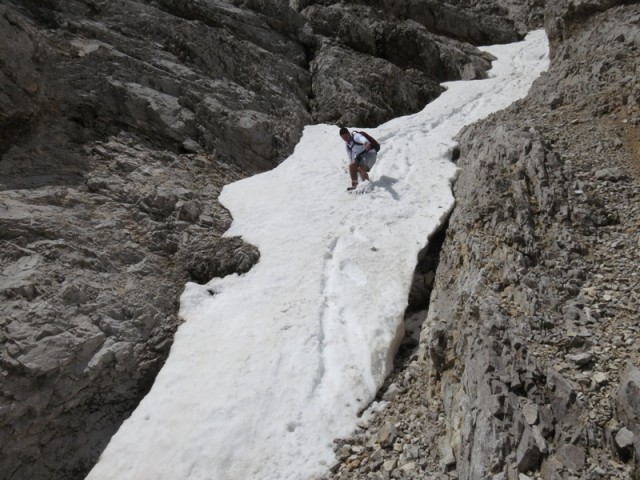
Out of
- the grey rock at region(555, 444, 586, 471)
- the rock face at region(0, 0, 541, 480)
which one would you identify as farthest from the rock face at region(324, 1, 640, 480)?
the rock face at region(0, 0, 541, 480)

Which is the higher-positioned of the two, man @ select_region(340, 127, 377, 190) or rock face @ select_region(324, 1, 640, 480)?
man @ select_region(340, 127, 377, 190)

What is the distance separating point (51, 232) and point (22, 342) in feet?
10.3

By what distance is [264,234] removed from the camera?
13352mm

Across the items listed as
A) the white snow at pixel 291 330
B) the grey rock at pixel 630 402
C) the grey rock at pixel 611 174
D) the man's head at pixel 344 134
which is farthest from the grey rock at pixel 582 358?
the man's head at pixel 344 134

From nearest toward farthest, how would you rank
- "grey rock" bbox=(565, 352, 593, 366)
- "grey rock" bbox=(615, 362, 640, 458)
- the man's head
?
"grey rock" bbox=(615, 362, 640, 458) < "grey rock" bbox=(565, 352, 593, 366) < the man's head

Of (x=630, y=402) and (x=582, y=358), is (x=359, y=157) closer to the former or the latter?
(x=582, y=358)

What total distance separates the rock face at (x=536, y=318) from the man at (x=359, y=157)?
2992 mm

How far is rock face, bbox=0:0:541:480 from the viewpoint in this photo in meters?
9.24

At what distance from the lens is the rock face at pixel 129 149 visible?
924 centimetres

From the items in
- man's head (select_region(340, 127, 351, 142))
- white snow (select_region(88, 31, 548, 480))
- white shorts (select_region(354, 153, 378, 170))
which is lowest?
white snow (select_region(88, 31, 548, 480))

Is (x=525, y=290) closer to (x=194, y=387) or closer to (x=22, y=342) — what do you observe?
(x=194, y=387)

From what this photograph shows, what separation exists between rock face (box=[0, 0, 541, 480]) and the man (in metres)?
4.07

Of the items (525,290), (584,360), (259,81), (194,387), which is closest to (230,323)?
(194,387)

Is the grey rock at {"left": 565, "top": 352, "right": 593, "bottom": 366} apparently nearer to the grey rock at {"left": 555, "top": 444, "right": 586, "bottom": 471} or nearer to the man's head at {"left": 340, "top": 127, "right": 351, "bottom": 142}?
the grey rock at {"left": 555, "top": 444, "right": 586, "bottom": 471}
